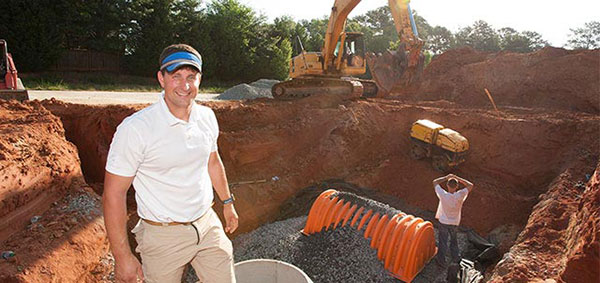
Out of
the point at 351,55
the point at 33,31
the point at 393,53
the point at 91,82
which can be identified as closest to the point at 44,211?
the point at 351,55

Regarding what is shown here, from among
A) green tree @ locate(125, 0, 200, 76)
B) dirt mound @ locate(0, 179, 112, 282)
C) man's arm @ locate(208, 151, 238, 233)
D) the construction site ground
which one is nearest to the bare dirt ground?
the construction site ground

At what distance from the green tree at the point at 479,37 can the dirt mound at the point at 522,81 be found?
3284 cm

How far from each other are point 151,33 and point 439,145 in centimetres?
2216

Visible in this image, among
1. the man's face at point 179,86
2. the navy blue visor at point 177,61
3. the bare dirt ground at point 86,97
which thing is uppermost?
the navy blue visor at point 177,61

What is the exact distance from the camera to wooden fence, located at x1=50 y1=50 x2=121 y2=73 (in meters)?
22.5

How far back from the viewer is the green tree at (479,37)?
48.9 meters

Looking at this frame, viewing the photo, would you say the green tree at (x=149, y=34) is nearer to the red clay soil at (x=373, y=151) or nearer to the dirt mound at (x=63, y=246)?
the red clay soil at (x=373, y=151)

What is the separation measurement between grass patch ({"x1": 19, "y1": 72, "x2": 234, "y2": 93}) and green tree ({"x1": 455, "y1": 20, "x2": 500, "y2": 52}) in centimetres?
3951

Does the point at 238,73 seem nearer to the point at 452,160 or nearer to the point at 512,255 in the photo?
the point at 452,160

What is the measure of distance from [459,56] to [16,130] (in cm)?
2182

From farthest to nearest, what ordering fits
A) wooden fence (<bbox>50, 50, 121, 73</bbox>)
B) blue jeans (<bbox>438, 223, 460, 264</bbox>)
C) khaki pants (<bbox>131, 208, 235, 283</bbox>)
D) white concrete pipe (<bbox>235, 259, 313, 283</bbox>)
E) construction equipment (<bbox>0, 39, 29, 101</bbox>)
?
wooden fence (<bbox>50, 50, 121, 73</bbox>) → construction equipment (<bbox>0, 39, 29, 101</bbox>) → blue jeans (<bbox>438, 223, 460, 264</bbox>) → white concrete pipe (<bbox>235, 259, 313, 283</bbox>) → khaki pants (<bbox>131, 208, 235, 283</bbox>)

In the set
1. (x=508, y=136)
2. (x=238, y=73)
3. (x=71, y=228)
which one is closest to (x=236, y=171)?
(x=71, y=228)

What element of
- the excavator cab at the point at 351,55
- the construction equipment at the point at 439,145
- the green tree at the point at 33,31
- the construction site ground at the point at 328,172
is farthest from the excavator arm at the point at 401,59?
the green tree at the point at 33,31

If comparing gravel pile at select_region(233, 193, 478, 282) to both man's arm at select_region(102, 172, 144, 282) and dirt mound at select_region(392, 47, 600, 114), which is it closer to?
man's arm at select_region(102, 172, 144, 282)
